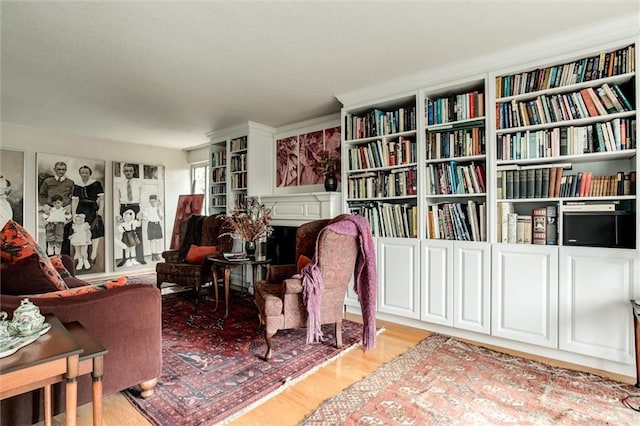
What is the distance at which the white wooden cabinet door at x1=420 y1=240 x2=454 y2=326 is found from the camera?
291 centimetres

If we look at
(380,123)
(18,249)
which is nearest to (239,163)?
(380,123)

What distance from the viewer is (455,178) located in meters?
2.93

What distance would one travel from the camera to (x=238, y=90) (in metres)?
3.40

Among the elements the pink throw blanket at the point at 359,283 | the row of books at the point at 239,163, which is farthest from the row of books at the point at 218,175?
the pink throw blanket at the point at 359,283

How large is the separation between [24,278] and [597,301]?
11.8 feet

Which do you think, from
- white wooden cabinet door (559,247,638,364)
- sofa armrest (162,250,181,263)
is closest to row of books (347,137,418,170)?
white wooden cabinet door (559,247,638,364)

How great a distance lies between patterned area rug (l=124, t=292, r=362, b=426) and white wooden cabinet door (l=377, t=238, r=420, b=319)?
1.45 feet

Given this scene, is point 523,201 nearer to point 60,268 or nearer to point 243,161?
point 243,161

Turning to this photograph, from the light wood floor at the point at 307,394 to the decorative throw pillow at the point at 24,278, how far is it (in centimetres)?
70

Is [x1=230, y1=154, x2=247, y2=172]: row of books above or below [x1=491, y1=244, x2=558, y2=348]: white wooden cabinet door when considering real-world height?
above

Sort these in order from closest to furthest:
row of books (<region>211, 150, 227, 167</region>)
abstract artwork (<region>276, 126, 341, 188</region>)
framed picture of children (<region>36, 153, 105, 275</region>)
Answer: abstract artwork (<region>276, 126, 341, 188</region>)
framed picture of children (<region>36, 153, 105, 275</region>)
row of books (<region>211, 150, 227, 167</region>)

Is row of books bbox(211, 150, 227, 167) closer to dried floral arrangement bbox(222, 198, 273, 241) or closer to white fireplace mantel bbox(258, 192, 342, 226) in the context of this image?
white fireplace mantel bbox(258, 192, 342, 226)

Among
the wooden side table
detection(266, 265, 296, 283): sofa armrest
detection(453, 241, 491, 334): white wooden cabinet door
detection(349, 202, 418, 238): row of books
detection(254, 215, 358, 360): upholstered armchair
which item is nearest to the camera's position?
the wooden side table

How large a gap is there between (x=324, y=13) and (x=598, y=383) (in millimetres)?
3013
